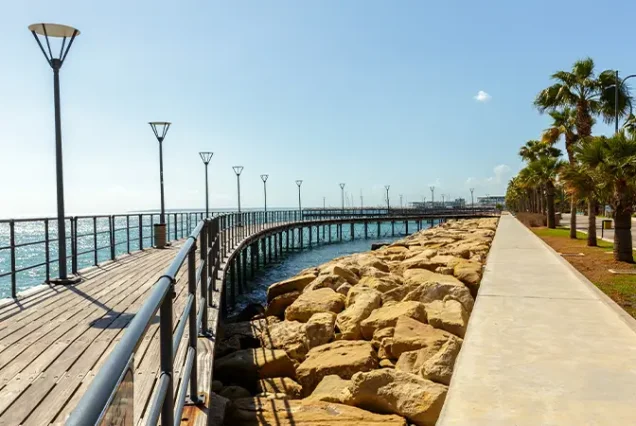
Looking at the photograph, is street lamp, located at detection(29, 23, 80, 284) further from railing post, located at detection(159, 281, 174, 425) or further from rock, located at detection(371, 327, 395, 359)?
railing post, located at detection(159, 281, 174, 425)

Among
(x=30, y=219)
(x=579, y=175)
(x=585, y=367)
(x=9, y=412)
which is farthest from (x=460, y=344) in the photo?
(x=579, y=175)

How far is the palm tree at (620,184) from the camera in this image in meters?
13.0

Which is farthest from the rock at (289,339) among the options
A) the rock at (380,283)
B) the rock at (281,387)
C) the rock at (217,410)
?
the rock at (217,410)

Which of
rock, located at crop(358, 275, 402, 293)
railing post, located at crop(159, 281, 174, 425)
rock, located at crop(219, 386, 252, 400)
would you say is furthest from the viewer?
rock, located at crop(358, 275, 402, 293)

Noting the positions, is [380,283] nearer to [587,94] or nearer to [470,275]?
[470,275]

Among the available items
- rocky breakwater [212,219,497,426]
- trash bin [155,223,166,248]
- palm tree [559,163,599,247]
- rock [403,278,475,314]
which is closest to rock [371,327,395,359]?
rocky breakwater [212,219,497,426]

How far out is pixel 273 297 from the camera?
427 inches

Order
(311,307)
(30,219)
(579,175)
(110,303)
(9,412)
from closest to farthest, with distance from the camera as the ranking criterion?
(9,412)
(110,303)
(30,219)
(311,307)
(579,175)

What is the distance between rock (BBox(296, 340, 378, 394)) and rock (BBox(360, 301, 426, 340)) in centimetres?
61

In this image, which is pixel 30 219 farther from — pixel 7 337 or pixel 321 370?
pixel 321 370

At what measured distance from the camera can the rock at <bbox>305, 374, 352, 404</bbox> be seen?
14.9 feet

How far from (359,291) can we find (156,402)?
6.82m

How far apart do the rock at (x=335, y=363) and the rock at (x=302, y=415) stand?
2.87ft

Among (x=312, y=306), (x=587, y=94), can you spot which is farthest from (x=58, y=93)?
(x=587, y=94)
